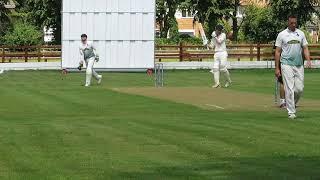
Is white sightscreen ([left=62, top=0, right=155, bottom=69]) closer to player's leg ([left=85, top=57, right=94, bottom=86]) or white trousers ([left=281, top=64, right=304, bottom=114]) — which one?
player's leg ([left=85, top=57, right=94, bottom=86])

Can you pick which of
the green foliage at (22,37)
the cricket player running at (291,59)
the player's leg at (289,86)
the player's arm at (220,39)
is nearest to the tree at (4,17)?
the green foliage at (22,37)

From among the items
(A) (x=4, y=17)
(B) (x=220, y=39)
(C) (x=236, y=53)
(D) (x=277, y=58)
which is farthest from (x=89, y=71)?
(A) (x=4, y=17)

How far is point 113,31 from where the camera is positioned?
46875 mm

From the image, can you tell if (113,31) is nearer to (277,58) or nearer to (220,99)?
(220,99)

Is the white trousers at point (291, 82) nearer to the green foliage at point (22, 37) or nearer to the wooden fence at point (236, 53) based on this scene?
the wooden fence at point (236, 53)

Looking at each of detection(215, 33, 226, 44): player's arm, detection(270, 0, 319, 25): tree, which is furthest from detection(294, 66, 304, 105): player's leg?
detection(270, 0, 319, 25): tree

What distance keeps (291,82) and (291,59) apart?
1.51ft

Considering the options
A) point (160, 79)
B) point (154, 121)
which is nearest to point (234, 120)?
point (154, 121)

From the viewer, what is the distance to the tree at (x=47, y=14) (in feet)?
275

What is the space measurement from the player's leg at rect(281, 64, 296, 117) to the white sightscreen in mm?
29795

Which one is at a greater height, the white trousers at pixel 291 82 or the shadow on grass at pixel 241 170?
the white trousers at pixel 291 82

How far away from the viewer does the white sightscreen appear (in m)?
46.1

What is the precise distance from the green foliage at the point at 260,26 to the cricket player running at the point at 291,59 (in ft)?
207

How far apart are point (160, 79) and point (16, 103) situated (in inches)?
465
